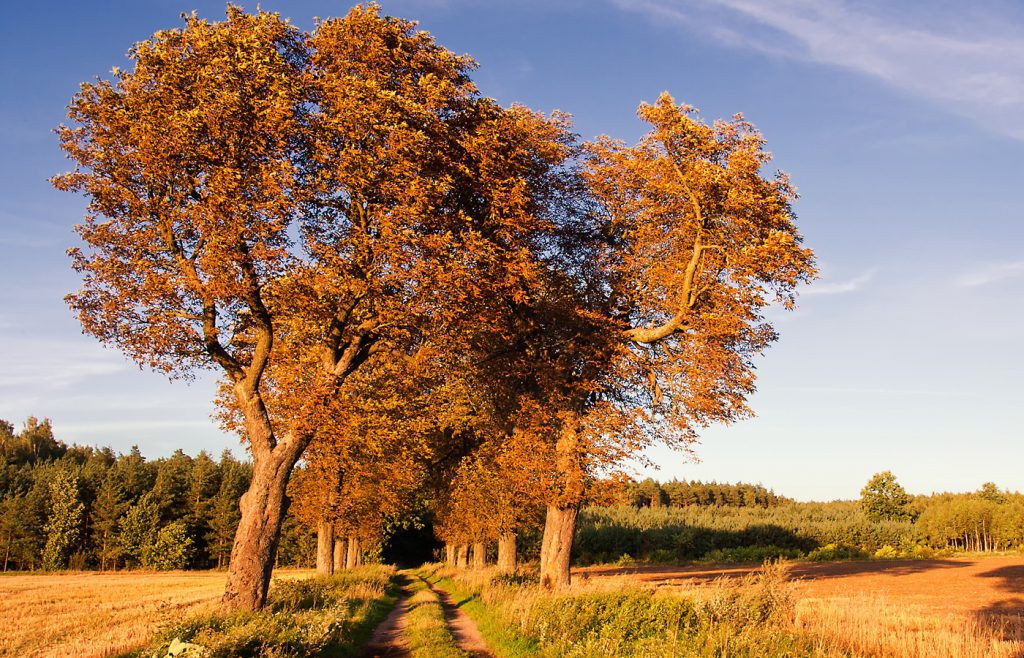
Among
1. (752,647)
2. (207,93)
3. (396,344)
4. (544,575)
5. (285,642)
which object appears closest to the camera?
(752,647)

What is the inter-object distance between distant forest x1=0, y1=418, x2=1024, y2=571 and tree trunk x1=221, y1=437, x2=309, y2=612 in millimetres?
68575

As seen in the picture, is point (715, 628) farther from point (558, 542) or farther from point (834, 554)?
point (834, 554)

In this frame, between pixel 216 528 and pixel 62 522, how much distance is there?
18495 mm

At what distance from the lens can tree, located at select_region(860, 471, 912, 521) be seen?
11400 cm

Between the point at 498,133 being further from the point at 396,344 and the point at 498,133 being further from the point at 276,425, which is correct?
the point at 276,425

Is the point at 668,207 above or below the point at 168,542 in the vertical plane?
above

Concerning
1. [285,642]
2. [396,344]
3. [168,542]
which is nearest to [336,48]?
[396,344]

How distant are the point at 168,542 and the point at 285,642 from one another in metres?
91.1

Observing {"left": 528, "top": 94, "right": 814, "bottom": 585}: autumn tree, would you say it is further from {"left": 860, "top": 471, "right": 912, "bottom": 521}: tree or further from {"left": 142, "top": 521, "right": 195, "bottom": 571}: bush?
{"left": 860, "top": 471, "right": 912, "bottom": 521}: tree

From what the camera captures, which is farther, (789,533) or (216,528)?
(216,528)

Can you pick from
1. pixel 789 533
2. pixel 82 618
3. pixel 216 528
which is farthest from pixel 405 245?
pixel 216 528

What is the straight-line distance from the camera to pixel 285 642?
12.6 m

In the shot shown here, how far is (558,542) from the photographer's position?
2380cm

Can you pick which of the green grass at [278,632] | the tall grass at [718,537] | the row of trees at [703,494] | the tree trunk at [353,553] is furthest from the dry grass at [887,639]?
the row of trees at [703,494]
